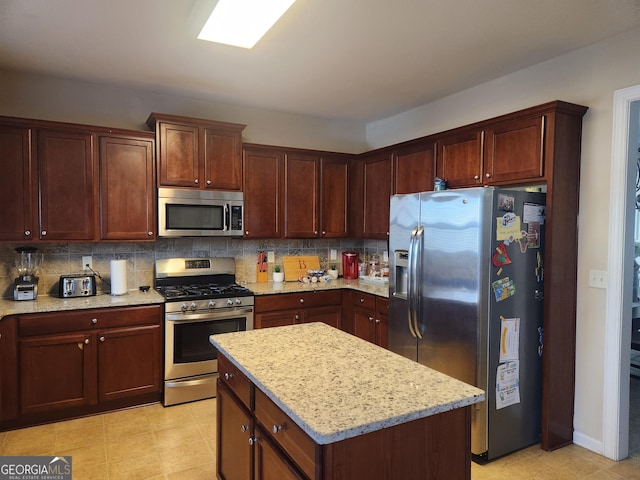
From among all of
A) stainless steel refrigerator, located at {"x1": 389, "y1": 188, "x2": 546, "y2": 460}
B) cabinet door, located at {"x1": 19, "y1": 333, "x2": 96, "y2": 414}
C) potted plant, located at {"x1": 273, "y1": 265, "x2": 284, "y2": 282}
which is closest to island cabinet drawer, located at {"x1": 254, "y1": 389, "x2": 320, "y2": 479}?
stainless steel refrigerator, located at {"x1": 389, "y1": 188, "x2": 546, "y2": 460}

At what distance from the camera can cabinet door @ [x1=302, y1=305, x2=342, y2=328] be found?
4.04m

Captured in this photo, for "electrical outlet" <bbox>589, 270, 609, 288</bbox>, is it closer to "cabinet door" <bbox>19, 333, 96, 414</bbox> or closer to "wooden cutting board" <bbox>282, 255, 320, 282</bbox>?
"wooden cutting board" <bbox>282, 255, 320, 282</bbox>

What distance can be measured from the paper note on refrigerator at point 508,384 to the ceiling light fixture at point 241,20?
2425 mm

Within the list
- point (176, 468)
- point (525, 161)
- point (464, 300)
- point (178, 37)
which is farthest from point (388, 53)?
point (176, 468)

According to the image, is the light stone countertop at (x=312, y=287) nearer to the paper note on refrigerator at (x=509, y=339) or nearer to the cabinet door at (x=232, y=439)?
the paper note on refrigerator at (x=509, y=339)

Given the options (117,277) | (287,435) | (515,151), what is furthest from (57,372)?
(515,151)

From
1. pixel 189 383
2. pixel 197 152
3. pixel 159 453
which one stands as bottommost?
pixel 159 453

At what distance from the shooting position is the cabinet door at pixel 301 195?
4.25 meters

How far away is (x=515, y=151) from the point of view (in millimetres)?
2908

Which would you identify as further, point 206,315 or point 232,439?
point 206,315

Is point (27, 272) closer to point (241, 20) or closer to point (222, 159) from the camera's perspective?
point (222, 159)

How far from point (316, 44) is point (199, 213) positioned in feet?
5.77

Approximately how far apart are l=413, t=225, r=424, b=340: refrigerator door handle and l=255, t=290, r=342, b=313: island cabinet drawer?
1261mm

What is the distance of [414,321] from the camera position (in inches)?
119
